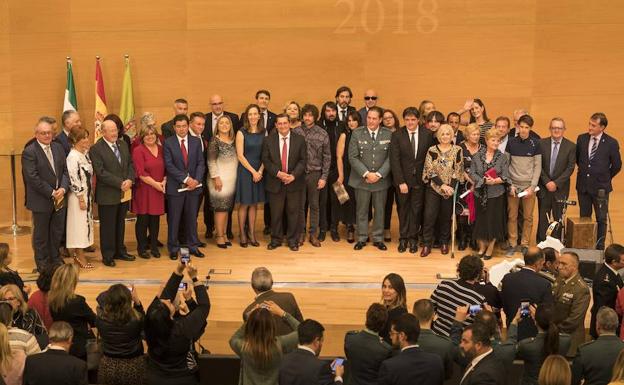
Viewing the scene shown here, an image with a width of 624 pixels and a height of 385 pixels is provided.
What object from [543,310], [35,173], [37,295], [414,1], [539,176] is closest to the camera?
[543,310]

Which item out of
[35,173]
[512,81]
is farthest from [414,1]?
[35,173]

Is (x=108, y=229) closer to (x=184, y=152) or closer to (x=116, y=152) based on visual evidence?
(x=116, y=152)

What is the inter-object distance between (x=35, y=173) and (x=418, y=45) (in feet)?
17.6

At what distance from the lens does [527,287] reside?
6.25 metres

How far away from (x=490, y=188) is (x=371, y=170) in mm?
1258

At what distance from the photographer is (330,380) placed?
4.91 meters

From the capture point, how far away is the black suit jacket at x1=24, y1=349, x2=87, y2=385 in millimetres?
5004

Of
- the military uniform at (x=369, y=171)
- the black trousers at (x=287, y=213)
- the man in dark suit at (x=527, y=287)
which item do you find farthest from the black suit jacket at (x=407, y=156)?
the man in dark suit at (x=527, y=287)

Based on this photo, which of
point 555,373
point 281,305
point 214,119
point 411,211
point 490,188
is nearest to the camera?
point 555,373

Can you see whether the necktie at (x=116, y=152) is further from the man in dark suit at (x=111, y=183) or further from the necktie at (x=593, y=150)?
the necktie at (x=593, y=150)

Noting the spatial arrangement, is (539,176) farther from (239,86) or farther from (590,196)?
(239,86)

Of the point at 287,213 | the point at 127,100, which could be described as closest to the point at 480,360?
the point at 287,213

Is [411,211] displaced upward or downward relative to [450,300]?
upward

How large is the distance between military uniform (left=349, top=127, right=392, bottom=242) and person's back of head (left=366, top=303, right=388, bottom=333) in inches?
170
